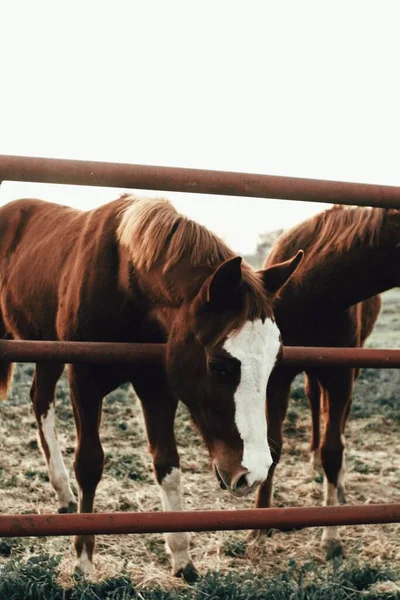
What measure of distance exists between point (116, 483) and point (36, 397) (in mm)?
839

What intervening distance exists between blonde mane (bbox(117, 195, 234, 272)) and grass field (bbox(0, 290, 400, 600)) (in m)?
1.31

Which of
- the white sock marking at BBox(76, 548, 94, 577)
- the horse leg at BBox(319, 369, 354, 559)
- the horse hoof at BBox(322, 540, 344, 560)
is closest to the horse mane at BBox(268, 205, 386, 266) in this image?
the horse leg at BBox(319, 369, 354, 559)

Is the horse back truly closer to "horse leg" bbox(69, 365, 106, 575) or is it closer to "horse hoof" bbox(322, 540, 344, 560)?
"horse leg" bbox(69, 365, 106, 575)

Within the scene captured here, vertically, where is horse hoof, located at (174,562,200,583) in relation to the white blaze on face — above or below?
below

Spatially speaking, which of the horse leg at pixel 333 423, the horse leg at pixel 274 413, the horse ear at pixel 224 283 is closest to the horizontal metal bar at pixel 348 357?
the horse ear at pixel 224 283

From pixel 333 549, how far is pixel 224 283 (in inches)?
84.9

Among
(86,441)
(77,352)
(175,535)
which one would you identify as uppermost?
(77,352)

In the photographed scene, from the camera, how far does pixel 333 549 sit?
3.75 m

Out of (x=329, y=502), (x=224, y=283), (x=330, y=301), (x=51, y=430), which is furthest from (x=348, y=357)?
(x=51, y=430)

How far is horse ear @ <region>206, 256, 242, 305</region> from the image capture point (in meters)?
2.26

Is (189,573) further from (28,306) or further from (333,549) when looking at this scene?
(28,306)

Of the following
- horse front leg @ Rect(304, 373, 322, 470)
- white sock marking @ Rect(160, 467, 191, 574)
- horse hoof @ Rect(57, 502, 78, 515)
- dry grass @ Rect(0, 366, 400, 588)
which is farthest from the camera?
horse front leg @ Rect(304, 373, 322, 470)

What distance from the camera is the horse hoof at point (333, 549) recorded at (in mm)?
3729

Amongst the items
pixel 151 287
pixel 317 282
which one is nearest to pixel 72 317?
pixel 151 287
